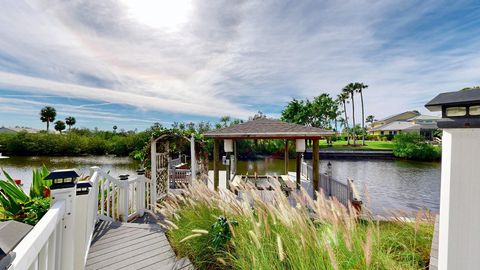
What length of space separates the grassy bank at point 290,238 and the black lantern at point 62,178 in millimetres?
1093

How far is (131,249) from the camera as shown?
298 centimetres

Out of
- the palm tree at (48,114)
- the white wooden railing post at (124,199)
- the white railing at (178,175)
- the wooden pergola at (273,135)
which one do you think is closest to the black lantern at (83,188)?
the white wooden railing post at (124,199)

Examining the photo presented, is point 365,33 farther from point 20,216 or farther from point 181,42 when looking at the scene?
point 20,216

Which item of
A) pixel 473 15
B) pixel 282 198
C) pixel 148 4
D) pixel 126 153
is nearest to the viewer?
pixel 282 198

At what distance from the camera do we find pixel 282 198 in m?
2.30

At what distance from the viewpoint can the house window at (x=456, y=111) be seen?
1.09 meters

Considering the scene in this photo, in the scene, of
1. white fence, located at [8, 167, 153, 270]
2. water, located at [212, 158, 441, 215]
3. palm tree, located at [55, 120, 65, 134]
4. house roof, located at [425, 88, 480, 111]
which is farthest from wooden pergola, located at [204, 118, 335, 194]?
palm tree, located at [55, 120, 65, 134]

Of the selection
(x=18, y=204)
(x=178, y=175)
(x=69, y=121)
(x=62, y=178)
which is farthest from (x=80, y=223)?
(x=69, y=121)

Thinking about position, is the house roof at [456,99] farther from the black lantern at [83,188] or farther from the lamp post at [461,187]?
the black lantern at [83,188]

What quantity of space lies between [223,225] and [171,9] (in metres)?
4.19

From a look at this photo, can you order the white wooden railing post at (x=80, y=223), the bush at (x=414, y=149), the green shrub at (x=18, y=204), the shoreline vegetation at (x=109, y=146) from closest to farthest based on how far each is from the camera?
the white wooden railing post at (x=80, y=223) < the green shrub at (x=18, y=204) < the bush at (x=414, y=149) < the shoreline vegetation at (x=109, y=146)

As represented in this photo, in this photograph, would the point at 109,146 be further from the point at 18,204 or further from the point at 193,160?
the point at 18,204

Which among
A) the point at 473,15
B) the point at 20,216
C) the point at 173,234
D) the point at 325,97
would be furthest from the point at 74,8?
the point at 325,97

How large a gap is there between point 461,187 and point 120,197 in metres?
5.15
